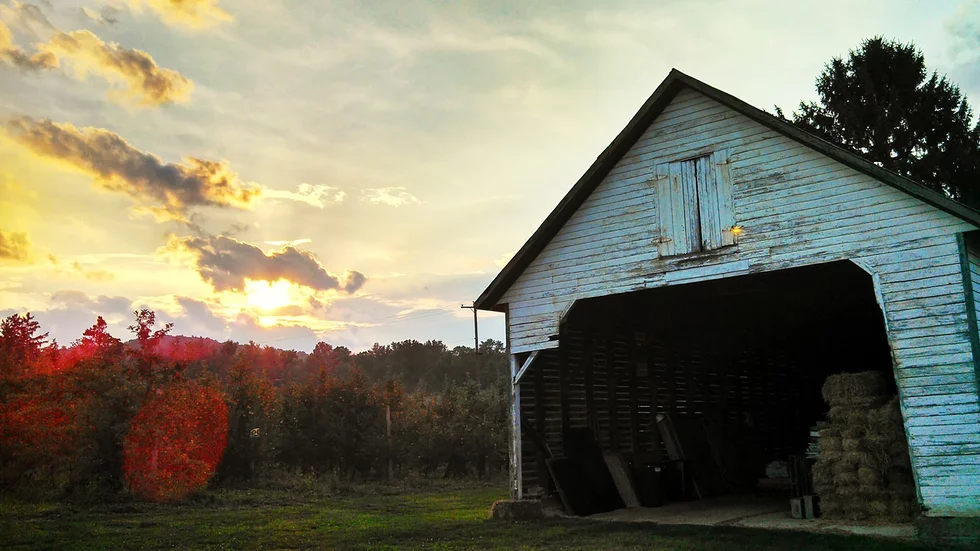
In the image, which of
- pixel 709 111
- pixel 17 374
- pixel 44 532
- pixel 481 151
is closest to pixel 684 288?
pixel 709 111

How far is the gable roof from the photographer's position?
36.0 feet

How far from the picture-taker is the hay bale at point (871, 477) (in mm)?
11969

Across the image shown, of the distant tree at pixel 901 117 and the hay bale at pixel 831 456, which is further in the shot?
the distant tree at pixel 901 117

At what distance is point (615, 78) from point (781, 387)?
39.8ft

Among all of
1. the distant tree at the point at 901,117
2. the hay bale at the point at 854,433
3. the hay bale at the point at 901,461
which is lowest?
the hay bale at the point at 901,461

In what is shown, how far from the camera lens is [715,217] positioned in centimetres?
1279

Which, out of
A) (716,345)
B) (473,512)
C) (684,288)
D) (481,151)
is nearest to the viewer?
(684,288)

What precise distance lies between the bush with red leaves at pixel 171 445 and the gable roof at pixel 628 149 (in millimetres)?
9504

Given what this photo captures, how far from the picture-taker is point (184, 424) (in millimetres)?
20297

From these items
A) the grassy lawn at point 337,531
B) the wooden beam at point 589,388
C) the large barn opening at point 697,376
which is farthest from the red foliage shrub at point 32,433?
the wooden beam at point 589,388

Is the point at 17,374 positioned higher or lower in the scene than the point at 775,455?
higher

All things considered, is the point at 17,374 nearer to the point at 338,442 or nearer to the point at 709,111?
the point at 338,442

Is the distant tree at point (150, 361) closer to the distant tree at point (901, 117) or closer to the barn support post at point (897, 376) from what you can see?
the barn support post at point (897, 376)

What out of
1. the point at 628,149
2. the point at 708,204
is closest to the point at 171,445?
the point at 628,149
